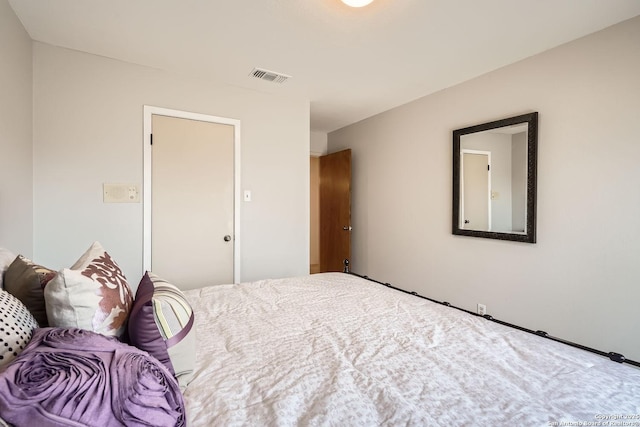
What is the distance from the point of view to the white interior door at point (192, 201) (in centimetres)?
265

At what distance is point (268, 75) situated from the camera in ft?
9.04

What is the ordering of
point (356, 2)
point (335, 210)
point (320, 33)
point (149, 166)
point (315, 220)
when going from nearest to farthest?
point (356, 2)
point (320, 33)
point (149, 166)
point (335, 210)
point (315, 220)

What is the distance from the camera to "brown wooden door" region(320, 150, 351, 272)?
4.36 metres

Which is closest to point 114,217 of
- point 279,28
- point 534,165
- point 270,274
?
point 270,274

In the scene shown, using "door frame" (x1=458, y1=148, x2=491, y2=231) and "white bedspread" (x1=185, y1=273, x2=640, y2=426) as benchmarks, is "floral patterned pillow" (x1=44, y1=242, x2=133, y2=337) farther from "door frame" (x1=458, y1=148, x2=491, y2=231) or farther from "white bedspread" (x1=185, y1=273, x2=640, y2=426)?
"door frame" (x1=458, y1=148, x2=491, y2=231)

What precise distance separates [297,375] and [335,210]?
12.1 feet

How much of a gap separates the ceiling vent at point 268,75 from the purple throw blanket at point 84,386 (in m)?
2.45

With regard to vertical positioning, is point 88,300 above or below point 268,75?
below

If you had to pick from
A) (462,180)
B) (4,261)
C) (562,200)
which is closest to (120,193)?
(4,261)

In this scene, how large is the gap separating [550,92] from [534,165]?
0.54 meters

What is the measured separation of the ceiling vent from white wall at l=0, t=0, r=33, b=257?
1524 millimetres

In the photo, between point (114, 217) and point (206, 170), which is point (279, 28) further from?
point (114, 217)

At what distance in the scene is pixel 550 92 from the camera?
7.59 feet

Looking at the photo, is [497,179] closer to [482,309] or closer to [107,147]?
[482,309]
